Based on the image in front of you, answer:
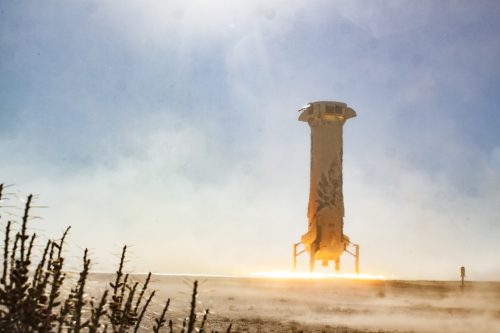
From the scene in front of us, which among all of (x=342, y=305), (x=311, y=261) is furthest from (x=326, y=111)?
(x=342, y=305)

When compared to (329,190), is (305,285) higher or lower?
lower

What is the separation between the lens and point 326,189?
41469mm

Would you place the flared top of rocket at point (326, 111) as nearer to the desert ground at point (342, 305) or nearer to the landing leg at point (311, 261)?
the landing leg at point (311, 261)

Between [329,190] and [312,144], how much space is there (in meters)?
4.46

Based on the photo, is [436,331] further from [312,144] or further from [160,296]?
[312,144]

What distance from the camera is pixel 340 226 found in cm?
4225

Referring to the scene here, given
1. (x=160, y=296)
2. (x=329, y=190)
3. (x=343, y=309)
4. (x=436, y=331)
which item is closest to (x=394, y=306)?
(x=343, y=309)

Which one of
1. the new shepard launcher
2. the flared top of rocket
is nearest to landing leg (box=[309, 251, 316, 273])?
the new shepard launcher

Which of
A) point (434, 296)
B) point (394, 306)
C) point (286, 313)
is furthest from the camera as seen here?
point (434, 296)

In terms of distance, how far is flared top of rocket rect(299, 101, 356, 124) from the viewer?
4200 centimetres

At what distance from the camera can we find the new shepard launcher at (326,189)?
41.4 m

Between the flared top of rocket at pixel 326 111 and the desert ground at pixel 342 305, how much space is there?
854 inches

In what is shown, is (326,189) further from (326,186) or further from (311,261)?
(311,261)

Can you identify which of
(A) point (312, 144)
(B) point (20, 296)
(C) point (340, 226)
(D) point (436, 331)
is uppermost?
(A) point (312, 144)
